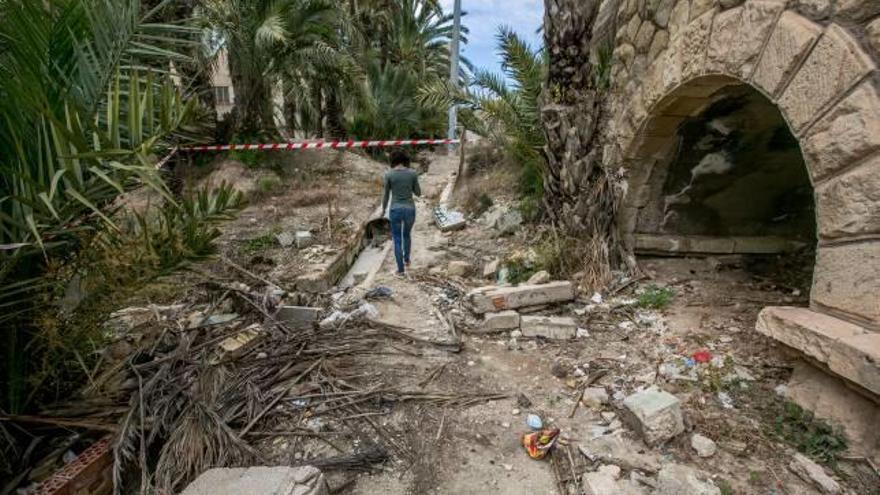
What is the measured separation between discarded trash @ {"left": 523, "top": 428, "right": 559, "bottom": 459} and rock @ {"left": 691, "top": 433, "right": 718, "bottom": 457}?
2.36 feet

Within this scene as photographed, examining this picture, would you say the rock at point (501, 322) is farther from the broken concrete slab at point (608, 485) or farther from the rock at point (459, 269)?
the broken concrete slab at point (608, 485)

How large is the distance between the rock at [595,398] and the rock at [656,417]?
239 mm

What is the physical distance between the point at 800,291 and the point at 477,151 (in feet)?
18.9

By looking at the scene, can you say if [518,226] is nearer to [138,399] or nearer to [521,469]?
[521,469]

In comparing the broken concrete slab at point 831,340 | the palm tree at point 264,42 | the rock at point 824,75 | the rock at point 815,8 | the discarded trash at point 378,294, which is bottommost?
the discarded trash at point 378,294

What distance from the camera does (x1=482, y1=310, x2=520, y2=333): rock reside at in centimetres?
391

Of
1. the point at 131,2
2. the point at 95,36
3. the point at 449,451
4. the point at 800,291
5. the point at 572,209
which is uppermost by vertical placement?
the point at 131,2

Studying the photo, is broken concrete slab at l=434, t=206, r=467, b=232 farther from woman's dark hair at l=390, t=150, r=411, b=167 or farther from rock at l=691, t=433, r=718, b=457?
rock at l=691, t=433, r=718, b=457

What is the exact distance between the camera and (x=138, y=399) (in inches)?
106

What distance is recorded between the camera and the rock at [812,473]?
2180 mm

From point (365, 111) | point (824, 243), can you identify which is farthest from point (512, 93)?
point (365, 111)

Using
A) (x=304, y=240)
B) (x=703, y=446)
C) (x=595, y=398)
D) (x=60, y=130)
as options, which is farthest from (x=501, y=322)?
(x=304, y=240)

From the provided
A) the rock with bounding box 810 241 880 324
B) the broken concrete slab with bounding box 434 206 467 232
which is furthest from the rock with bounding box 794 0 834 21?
the broken concrete slab with bounding box 434 206 467 232

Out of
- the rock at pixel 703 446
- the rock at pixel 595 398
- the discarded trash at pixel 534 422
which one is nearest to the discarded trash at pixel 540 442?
the discarded trash at pixel 534 422
